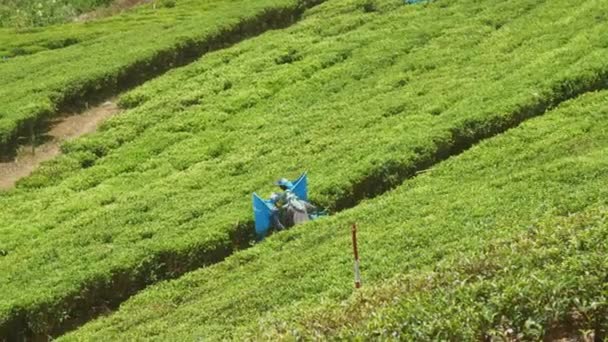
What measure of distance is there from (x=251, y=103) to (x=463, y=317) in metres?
20.5

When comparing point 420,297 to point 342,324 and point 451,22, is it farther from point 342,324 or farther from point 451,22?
point 451,22

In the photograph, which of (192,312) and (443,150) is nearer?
(192,312)

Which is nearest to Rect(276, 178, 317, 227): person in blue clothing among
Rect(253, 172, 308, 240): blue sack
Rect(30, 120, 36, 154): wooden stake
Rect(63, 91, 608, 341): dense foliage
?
Rect(253, 172, 308, 240): blue sack

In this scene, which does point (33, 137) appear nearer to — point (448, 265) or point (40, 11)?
point (40, 11)

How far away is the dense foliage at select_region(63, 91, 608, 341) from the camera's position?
312 inches

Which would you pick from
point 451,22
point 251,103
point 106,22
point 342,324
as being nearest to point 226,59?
point 251,103

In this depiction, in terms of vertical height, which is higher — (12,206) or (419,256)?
(419,256)

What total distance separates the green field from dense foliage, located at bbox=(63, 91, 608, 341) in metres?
0.05

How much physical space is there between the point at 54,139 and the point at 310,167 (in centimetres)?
1063

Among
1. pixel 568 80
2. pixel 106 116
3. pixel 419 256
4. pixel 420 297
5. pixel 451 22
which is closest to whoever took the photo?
pixel 420 297

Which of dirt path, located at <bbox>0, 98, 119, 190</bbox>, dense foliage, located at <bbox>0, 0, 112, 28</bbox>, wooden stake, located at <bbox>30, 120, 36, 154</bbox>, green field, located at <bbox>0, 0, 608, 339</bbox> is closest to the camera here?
green field, located at <bbox>0, 0, 608, 339</bbox>

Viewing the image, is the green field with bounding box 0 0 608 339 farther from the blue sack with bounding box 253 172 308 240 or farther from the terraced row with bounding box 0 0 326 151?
the blue sack with bounding box 253 172 308 240

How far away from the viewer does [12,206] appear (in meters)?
22.7

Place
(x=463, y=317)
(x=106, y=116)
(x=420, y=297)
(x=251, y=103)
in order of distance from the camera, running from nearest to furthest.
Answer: (x=463, y=317), (x=420, y=297), (x=251, y=103), (x=106, y=116)
